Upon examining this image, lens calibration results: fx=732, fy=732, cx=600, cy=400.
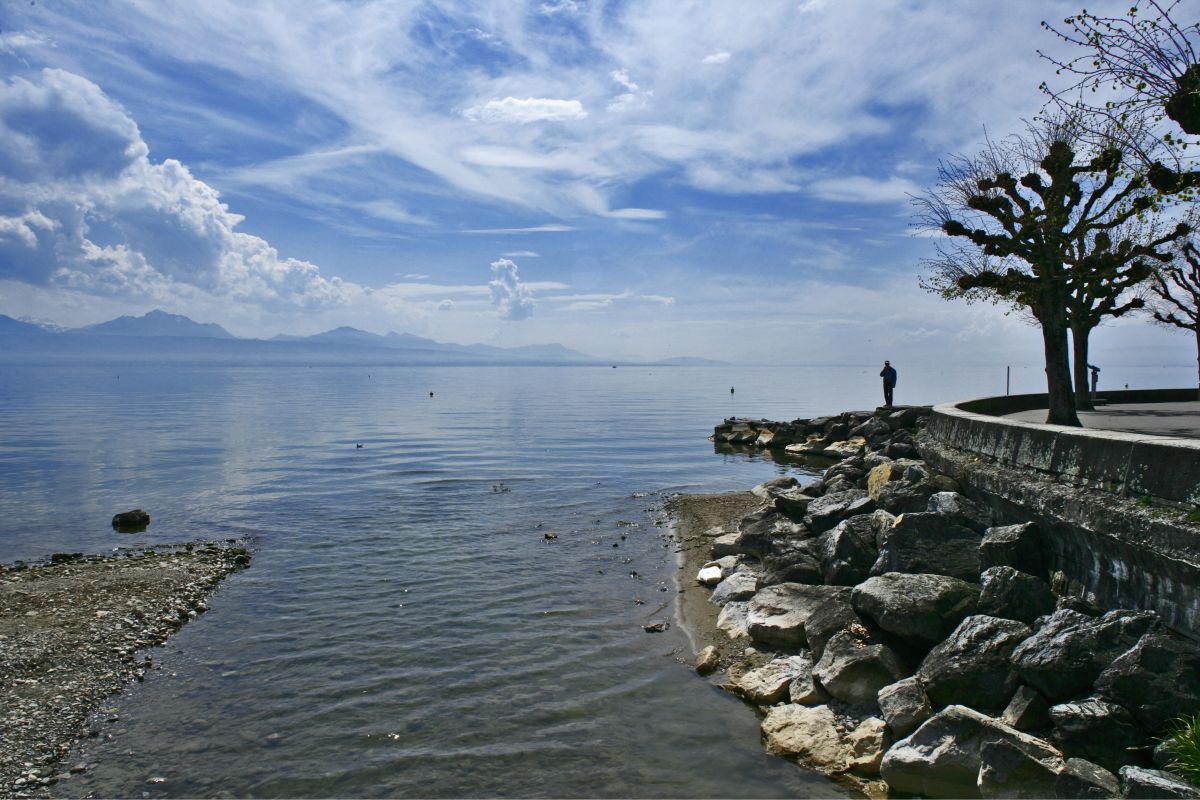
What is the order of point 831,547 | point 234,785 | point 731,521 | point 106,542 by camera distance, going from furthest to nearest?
1. point 731,521
2. point 106,542
3. point 831,547
4. point 234,785

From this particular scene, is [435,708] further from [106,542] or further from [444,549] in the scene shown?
[106,542]

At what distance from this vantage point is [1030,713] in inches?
249

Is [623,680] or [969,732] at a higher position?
[969,732]

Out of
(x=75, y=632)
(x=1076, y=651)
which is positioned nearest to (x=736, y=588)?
(x=1076, y=651)

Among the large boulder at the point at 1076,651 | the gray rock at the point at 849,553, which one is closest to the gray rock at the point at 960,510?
the gray rock at the point at 849,553

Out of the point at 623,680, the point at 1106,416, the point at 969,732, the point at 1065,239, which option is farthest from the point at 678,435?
A: the point at 969,732

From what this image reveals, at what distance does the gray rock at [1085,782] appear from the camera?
17.4 ft

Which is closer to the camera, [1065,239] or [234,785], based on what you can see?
[234,785]

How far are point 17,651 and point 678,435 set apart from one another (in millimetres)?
33588

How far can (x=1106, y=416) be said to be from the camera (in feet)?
71.3

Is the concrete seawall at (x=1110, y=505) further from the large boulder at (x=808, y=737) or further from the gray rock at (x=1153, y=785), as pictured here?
the large boulder at (x=808, y=737)

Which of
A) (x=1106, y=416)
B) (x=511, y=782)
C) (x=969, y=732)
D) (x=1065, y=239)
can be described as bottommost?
(x=511, y=782)

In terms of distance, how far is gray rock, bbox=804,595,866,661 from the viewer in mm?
8539

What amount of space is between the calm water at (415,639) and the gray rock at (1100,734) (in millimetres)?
2113
